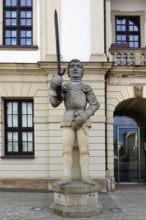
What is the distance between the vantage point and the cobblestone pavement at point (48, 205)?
7863mm

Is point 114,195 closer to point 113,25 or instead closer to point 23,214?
point 23,214

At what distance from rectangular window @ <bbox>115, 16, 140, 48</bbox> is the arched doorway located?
2.84 metres

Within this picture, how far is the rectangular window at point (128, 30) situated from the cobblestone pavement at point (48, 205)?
6114mm

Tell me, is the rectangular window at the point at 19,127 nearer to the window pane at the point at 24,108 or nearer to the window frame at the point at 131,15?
the window pane at the point at 24,108

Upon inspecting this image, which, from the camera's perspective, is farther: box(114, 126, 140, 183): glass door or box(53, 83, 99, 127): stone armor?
box(114, 126, 140, 183): glass door

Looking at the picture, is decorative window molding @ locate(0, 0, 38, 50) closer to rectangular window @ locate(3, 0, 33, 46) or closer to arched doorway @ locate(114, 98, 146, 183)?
rectangular window @ locate(3, 0, 33, 46)

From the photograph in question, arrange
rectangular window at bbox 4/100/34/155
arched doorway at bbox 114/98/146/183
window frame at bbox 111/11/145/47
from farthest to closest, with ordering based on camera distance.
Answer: arched doorway at bbox 114/98/146/183
window frame at bbox 111/11/145/47
rectangular window at bbox 4/100/34/155

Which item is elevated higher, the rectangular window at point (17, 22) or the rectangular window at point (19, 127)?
the rectangular window at point (17, 22)

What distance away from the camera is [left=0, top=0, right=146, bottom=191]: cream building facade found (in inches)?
482

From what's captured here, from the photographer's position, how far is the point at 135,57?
12750 mm

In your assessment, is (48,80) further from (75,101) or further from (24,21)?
(75,101)

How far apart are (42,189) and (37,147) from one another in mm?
1510

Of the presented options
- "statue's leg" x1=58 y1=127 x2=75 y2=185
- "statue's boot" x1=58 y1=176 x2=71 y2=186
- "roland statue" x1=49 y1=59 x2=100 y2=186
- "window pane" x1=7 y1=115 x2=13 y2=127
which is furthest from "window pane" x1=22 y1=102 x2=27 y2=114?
"statue's boot" x1=58 y1=176 x2=71 y2=186

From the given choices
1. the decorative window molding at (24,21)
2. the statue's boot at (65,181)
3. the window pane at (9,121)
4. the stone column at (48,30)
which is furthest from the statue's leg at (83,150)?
the decorative window molding at (24,21)
